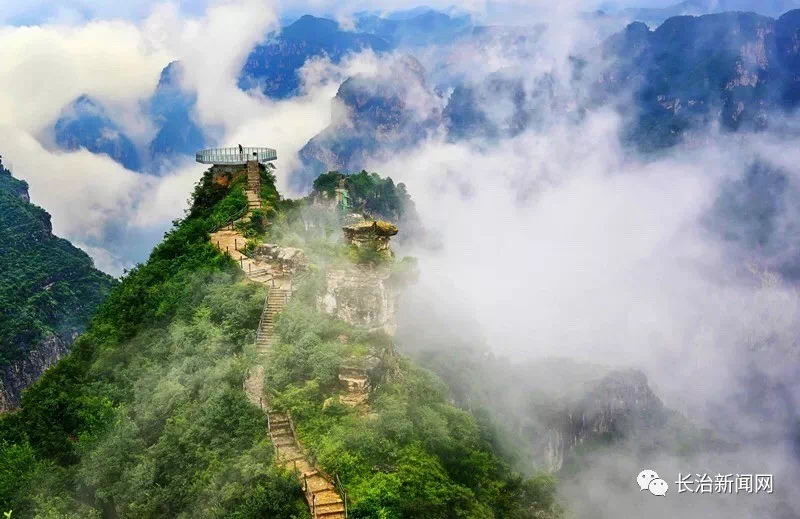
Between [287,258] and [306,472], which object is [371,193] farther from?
[306,472]

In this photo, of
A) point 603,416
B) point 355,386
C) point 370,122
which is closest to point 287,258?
point 355,386

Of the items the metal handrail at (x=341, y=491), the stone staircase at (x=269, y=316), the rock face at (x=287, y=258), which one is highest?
the rock face at (x=287, y=258)

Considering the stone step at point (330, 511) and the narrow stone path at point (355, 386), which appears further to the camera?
the narrow stone path at point (355, 386)

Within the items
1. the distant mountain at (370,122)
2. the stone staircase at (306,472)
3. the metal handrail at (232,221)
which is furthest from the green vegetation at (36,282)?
the distant mountain at (370,122)

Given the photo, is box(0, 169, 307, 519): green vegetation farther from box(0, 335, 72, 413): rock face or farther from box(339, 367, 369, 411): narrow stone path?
box(0, 335, 72, 413): rock face

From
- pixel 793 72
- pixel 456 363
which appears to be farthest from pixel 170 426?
pixel 793 72

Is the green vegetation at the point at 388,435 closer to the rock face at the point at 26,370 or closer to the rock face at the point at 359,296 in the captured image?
the rock face at the point at 359,296
